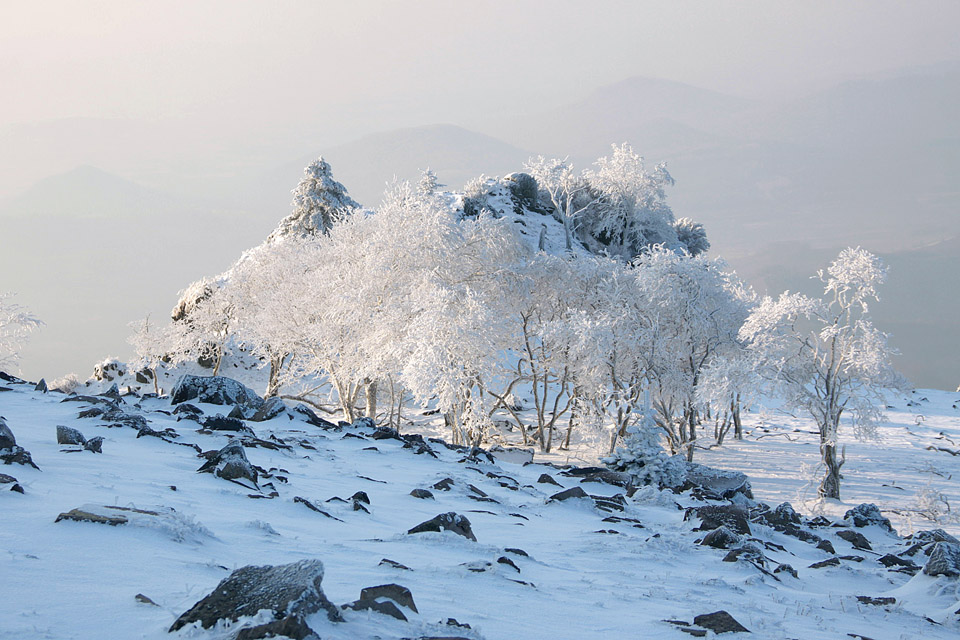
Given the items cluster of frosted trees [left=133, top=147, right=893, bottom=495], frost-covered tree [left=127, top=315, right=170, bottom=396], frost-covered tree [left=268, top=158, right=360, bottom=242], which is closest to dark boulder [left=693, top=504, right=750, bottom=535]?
cluster of frosted trees [left=133, top=147, right=893, bottom=495]

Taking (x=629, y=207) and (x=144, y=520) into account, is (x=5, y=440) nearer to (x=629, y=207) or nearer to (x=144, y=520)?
(x=144, y=520)

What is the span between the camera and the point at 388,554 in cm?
408

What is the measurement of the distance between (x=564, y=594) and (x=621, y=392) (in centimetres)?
1758

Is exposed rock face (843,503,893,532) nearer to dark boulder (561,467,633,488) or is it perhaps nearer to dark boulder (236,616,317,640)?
dark boulder (561,467,633,488)

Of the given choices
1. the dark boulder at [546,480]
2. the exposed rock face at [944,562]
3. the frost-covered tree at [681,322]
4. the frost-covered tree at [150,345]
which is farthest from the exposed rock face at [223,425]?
the frost-covered tree at [150,345]

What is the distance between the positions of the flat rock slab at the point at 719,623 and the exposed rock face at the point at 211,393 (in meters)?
9.28

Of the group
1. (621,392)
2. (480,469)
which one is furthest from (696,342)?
(480,469)

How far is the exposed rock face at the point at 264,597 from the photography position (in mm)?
2371

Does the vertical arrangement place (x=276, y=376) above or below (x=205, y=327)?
below

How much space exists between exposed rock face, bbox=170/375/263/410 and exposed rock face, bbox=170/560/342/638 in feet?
30.4

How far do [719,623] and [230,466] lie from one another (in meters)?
4.08

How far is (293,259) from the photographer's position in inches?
1057

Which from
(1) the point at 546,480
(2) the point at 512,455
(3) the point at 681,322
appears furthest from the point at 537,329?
(1) the point at 546,480

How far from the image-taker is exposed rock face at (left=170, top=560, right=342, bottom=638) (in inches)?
93.4
